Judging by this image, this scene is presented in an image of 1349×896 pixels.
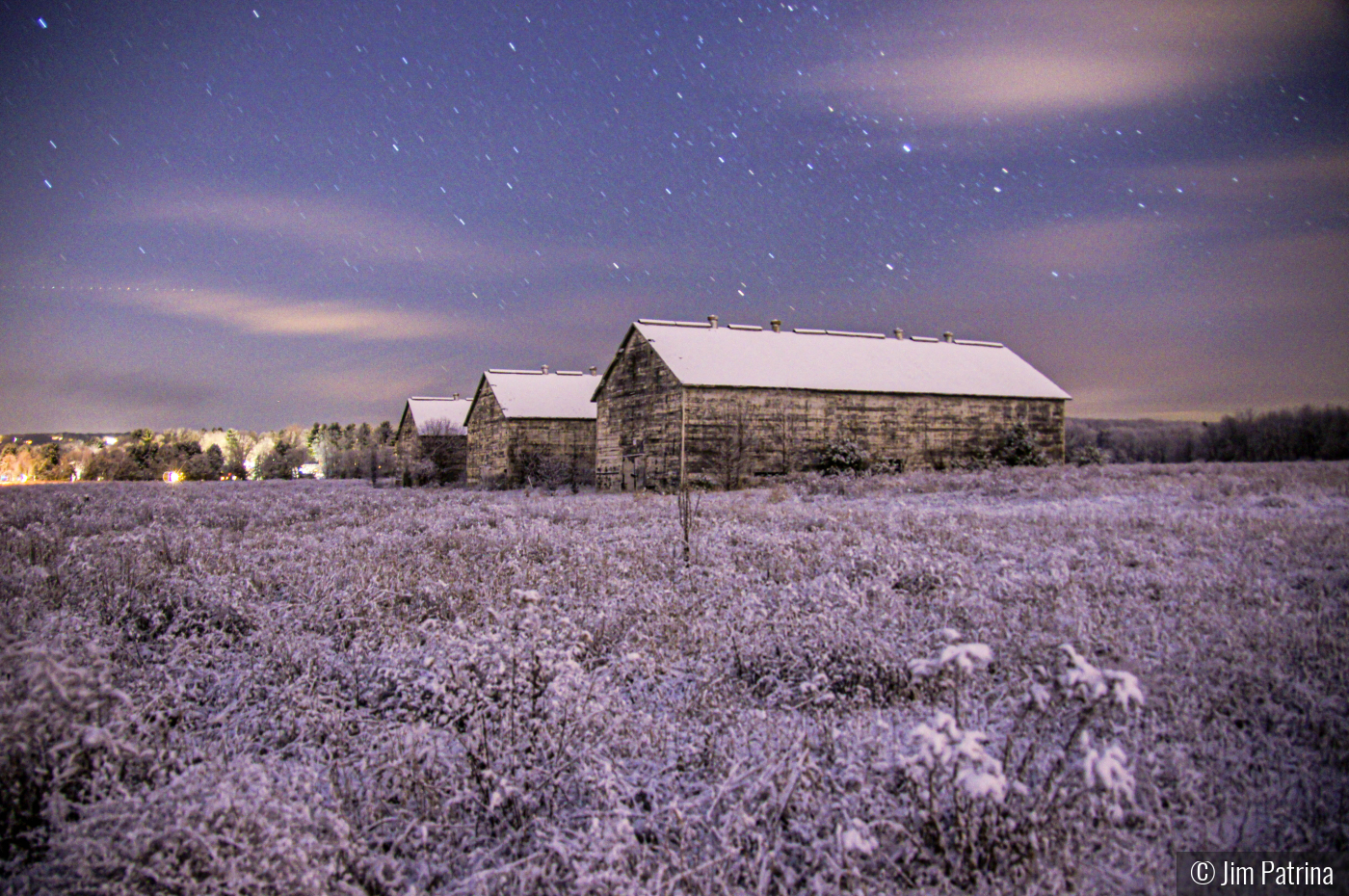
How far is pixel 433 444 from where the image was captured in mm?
48906

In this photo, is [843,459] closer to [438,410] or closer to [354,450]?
[438,410]

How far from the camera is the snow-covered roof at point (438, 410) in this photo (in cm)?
5047

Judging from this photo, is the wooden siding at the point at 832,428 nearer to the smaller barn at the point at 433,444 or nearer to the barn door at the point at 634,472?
the barn door at the point at 634,472

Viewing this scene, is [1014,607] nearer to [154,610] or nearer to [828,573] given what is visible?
[828,573]

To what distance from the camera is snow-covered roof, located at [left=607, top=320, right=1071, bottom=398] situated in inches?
1180

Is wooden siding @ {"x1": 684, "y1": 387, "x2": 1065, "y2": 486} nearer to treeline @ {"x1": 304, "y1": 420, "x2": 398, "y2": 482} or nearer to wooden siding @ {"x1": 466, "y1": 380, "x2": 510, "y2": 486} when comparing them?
wooden siding @ {"x1": 466, "y1": 380, "x2": 510, "y2": 486}

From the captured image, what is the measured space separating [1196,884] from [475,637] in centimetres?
493

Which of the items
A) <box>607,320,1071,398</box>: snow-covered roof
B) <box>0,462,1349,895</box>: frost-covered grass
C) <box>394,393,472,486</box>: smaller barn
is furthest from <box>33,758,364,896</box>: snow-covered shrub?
<box>394,393,472,486</box>: smaller barn

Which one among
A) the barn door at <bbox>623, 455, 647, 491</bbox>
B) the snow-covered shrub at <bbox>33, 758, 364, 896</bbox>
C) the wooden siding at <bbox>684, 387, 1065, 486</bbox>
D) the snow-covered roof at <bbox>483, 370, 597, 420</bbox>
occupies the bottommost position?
the snow-covered shrub at <bbox>33, 758, 364, 896</bbox>

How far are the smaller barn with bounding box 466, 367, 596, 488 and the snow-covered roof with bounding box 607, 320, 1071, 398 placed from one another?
10024 millimetres

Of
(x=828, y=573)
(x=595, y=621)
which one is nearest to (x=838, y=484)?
(x=828, y=573)

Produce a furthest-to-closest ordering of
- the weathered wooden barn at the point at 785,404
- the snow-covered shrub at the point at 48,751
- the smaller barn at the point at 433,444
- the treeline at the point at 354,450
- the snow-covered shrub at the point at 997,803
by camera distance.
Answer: the treeline at the point at 354,450, the smaller barn at the point at 433,444, the weathered wooden barn at the point at 785,404, the snow-covered shrub at the point at 48,751, the snow-covered shrub at the point at 997,803

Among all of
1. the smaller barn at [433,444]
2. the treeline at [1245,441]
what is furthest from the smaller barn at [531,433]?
the treeline at [1245,441]

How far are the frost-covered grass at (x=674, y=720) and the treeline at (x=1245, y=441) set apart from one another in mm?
33193
